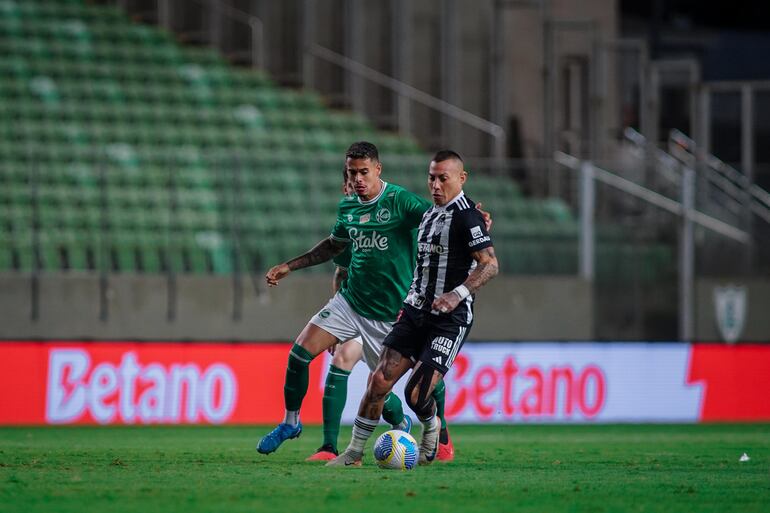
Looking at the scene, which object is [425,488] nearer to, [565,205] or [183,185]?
[183,185]

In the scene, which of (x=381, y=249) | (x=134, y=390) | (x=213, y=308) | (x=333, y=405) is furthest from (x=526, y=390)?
(x=381, y=249)

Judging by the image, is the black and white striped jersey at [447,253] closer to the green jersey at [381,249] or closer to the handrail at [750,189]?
the green jersey at [381,249]

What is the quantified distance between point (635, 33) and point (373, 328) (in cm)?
2522

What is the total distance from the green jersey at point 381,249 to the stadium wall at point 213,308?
9484 mm

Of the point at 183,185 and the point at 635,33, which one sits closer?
the point at 183,185

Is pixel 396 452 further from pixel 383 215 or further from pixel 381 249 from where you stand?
pixel 383 215

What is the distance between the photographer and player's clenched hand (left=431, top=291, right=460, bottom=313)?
893cm

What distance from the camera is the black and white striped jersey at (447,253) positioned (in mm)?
9328

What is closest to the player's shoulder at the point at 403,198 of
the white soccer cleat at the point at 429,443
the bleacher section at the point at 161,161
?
the white soccer cleat at the point at 429,443

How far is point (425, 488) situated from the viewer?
27.2ft

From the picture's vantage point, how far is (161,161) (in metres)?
21.2

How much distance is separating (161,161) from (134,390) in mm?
5576

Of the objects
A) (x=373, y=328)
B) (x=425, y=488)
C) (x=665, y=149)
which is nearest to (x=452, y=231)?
(x=373, y=328)

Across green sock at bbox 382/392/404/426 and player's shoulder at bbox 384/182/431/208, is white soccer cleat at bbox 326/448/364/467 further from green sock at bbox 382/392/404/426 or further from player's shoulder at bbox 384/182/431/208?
player's shoulder at bbox 384/182/431/208
